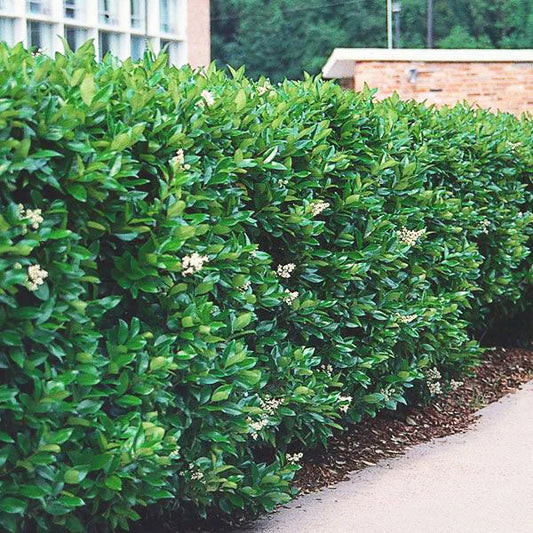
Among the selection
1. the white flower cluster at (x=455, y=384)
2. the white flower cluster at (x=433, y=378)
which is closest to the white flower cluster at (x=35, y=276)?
the white flower cluster at (x=433, y=378)

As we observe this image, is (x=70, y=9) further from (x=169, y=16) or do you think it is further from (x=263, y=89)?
(x=263, y=89)

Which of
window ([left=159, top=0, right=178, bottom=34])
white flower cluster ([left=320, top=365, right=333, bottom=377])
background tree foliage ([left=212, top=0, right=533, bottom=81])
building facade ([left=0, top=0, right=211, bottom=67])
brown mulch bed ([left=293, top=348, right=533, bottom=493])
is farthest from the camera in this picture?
background tree foliage ([left=212, top=0, right=533, bottom=81])

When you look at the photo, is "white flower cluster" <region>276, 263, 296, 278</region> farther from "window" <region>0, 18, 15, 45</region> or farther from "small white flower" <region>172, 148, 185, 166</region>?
"window" <region>0, 18, 15, 45</region>

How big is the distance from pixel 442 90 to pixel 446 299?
1061 cm

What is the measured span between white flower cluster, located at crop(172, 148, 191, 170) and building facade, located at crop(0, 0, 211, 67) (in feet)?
32.7

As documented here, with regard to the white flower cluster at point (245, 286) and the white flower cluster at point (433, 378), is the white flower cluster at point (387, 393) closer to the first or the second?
the white flower cluster at point (433, 378)

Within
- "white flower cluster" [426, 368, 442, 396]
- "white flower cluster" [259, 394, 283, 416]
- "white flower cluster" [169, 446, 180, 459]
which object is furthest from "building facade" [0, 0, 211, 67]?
"white flower cluster" [169, 446, 180, 459]

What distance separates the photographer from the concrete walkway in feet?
15.1

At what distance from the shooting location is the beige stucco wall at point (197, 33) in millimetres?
17125

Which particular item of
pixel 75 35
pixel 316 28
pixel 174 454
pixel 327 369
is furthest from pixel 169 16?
pixel 316 28

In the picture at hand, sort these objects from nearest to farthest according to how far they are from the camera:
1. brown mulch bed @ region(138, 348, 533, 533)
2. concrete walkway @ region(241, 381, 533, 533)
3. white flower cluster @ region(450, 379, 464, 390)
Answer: concrete walkway @ region(241, 381, 533, 533) → brown mulch bed @ region(138, 348, 533, 533) → white flower cluster @ region(450, 379, 464, 390)

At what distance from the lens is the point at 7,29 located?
14.1 metres

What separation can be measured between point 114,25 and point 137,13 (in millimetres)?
733

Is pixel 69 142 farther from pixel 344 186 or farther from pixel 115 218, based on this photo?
pixel 344 186
